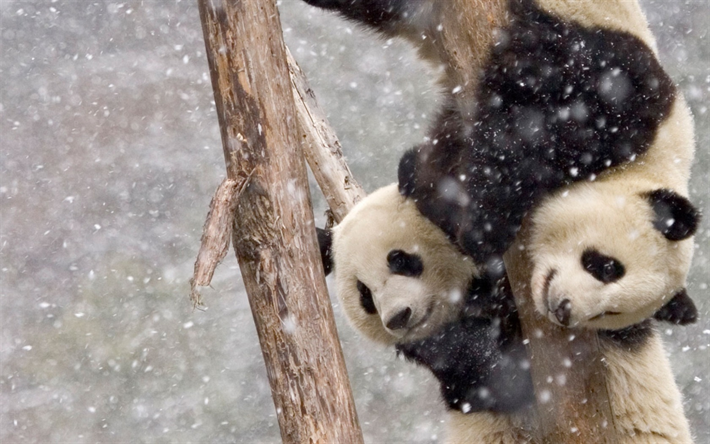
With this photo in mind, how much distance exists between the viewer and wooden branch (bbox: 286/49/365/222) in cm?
310

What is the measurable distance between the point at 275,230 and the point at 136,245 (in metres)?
3.69

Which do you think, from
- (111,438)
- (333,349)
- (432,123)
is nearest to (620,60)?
(432,123)

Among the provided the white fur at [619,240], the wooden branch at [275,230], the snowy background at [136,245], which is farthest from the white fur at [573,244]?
the snowy background at [136,245]

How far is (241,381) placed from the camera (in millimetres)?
5555

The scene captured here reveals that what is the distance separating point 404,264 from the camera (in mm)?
2318

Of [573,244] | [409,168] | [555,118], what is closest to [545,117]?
[555,118]

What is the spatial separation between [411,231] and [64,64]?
4.33 meters

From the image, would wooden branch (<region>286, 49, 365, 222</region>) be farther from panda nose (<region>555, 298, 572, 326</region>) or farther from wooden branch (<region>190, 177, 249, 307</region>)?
panda nose (<region>555, 298, 572, 326</region>)

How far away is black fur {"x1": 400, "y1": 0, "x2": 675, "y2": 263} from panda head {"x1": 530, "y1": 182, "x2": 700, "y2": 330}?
4.9 inches

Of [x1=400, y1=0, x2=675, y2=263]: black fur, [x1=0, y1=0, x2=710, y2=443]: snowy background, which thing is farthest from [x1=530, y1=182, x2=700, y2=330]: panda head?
[x1=0, y1=0, x2=710, y2=443]: snowy background

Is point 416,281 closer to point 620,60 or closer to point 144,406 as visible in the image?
point 620,60

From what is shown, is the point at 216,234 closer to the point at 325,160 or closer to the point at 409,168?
the point at 409,168

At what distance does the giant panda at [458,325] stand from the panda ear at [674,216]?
1.20 ft

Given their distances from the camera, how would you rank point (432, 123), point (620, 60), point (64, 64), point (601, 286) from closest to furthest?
point (601, 286), point (620, 60), point (432, 123), point (64, 64)
